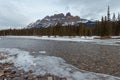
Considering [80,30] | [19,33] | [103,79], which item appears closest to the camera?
[103,79]

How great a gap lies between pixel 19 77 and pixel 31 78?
0.83 meters

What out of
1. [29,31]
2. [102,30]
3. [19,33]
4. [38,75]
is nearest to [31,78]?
[38,75]

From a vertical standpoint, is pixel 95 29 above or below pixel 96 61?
above

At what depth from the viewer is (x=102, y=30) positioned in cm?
9294

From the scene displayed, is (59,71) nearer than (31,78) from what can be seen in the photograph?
No

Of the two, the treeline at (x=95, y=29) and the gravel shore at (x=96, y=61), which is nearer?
the gravel shore at (x=96, y=61)

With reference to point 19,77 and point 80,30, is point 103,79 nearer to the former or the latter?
point 19,77

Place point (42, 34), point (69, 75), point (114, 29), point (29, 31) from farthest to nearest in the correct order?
point (29, 31)
point (42, 34)
point (114, 29)
point (69, 75)

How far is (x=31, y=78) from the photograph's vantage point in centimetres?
1095

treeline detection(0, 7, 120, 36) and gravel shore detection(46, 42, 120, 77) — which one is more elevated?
treeline detection(0, 7, 120, 36)

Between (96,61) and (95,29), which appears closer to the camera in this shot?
(96,61)

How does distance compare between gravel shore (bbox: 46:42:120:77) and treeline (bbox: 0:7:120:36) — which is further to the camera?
treeline (bbox: 0:7:120:36)

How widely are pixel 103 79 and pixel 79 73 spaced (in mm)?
1887

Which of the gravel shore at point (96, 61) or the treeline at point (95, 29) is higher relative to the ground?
the treeline at point (95, 29)
